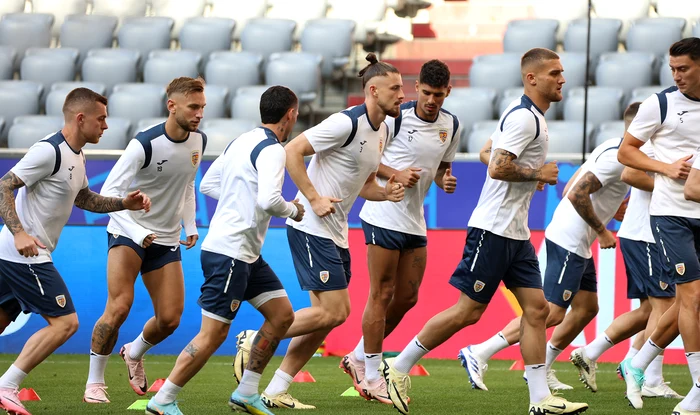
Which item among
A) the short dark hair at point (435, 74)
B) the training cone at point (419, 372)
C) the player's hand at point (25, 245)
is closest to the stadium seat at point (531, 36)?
the training cone at point (419, 372)

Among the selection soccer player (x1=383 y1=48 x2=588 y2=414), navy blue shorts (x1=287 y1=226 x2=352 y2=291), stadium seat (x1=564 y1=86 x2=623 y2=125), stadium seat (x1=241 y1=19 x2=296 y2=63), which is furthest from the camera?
stadium seat (x1=241 y1=19 x2=296 y2=63)

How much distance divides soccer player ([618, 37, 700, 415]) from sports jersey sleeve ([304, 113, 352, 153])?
1.93m

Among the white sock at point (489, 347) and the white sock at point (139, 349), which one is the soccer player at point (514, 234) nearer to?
the white sock at point (489, 347)

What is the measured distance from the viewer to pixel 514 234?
23.5 feet

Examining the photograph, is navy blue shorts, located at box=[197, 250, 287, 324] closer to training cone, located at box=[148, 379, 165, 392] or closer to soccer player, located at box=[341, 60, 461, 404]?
soccer player, located at box=[341, 60, 461, 404]

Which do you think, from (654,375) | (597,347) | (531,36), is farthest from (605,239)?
(531,36)

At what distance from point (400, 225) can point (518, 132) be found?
5.35 ft

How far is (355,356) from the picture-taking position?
8430mm

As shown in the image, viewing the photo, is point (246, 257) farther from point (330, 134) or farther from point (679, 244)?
point (679, 244)

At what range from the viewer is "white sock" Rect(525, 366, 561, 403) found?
6711mm

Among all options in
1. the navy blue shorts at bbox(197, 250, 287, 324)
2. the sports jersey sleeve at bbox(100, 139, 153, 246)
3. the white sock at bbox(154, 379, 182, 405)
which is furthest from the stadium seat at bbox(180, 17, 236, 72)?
the white sock at bbox(154, 379, 182, 405)

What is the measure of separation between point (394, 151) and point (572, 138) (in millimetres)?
5882

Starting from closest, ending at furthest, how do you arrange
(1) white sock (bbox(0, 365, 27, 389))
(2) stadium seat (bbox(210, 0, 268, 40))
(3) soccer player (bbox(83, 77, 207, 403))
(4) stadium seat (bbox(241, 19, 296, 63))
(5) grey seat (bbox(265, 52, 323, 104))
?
(1) white sock (bbox(0, 365, 27, 389)), (3) soccer player (bbox(83, 77, 207, 403)), (5) grey seat (bbox(265, 52, 323, 104)), (4) stadium seat (bbox(241, 19, 296, 63)), (2) stadium seat (bbox(210, 0, 268, 40))

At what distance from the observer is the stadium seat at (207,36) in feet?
54.6
